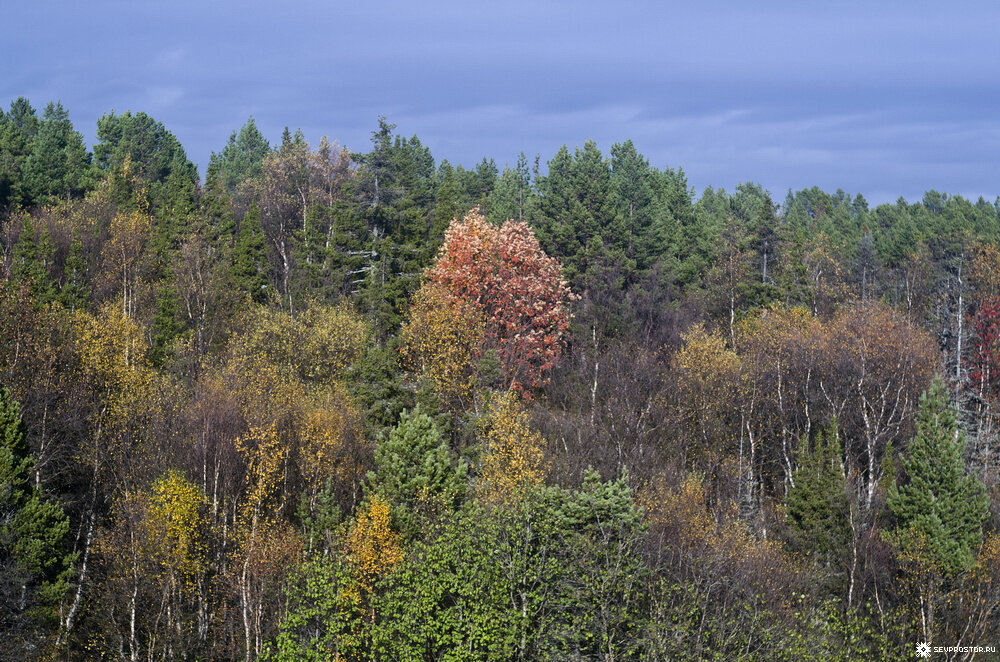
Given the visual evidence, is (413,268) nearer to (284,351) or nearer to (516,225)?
(516,225)

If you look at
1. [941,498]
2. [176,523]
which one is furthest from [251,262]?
[941,498]

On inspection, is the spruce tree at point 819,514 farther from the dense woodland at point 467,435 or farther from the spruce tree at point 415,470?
the spruce tree at point 415,470

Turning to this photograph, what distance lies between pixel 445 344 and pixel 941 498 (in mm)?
32609

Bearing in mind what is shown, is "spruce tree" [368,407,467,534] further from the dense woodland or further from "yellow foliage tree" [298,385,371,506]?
"yellow foliage tree" [298,385,371,506]

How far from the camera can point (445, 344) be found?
74.4 meters

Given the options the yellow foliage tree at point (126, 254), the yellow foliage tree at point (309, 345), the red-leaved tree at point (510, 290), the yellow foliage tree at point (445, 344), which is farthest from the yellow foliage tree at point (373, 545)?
the yellow foliage tree at point (126, 254)

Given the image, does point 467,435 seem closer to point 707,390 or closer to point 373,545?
point 373,545

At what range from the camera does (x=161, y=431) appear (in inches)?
2352

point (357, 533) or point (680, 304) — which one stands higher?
point (680, 304)

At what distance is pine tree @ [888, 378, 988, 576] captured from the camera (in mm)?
59406

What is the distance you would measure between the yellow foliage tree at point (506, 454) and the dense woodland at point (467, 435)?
29cm

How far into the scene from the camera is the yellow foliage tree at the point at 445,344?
237 ft

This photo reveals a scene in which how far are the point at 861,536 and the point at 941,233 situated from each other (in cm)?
9844

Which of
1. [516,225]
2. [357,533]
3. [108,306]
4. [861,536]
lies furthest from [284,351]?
[861,536]
